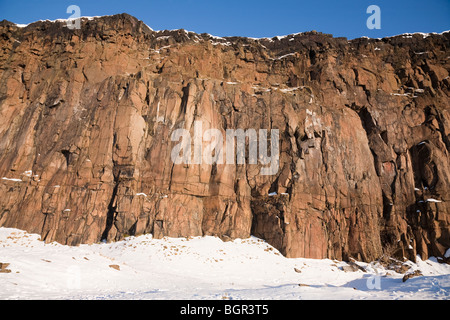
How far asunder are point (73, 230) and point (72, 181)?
5.41m

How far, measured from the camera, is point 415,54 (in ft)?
153

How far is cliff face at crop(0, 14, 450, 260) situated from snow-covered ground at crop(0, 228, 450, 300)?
1824mm

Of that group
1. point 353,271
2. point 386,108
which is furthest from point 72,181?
point 386,108

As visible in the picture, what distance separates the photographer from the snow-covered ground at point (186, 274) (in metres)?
13.7

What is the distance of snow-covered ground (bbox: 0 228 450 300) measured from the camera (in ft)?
44.9

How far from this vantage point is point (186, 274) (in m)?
22.3

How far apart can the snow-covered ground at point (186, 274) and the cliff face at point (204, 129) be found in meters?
1.82

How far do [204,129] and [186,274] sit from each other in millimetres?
17400

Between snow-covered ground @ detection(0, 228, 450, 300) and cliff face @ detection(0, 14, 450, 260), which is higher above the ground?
cliff face @ detection(0, 14, 450, 260)

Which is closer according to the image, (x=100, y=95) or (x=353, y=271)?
(x=353, y=271)

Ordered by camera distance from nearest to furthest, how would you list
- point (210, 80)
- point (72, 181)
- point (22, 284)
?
point (22, 284) → point (72, 181) → point (210, 80)

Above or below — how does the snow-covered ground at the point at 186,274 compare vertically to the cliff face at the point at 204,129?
below

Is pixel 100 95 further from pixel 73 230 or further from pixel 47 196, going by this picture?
pixel 73 230
